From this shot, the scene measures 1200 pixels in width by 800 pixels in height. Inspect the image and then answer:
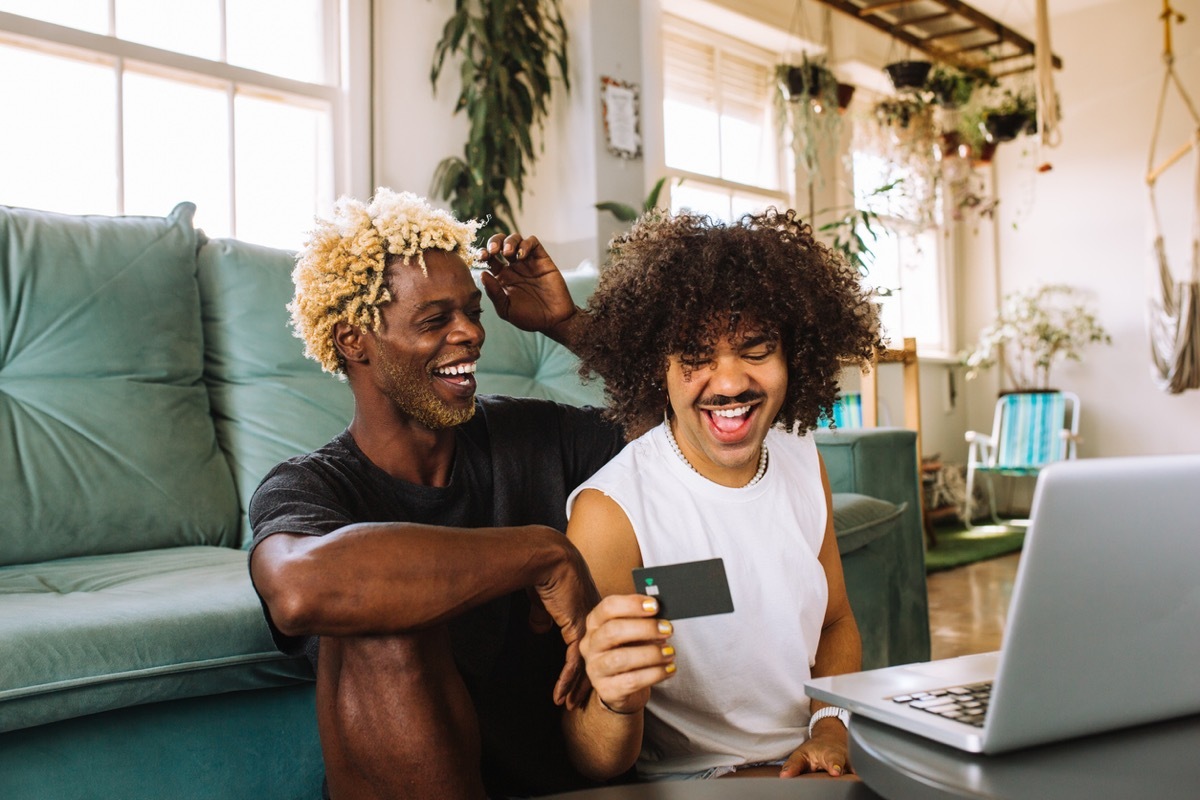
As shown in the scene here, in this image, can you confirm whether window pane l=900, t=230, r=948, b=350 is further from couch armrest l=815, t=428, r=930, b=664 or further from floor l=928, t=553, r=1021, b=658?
couch armrest l=815, t=428, r=930, b=664

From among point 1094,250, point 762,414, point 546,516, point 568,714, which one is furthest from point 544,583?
point 1094,250

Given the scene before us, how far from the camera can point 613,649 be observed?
0.89 meters

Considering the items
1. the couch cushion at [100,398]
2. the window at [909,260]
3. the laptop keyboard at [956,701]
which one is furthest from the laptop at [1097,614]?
the window at [909,260]

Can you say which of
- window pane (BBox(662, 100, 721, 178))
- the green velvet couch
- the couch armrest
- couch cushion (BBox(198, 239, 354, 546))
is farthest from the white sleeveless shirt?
Answer: window pane (BBox(662, 100, 721, 178))

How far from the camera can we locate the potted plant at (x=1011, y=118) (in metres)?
5.46

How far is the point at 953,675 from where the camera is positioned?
0.85 meters

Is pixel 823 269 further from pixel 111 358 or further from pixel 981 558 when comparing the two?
pixel 981 558

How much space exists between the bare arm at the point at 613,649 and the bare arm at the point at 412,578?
74mm

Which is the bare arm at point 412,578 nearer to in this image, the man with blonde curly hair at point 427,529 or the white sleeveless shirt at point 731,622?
the man with blonde curly hair at point 427,529

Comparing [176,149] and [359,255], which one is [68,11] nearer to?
[176,149]

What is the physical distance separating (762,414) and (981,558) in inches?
160

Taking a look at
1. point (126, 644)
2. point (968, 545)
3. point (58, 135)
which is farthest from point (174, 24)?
point (968, 545)

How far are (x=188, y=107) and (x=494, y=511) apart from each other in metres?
2.14

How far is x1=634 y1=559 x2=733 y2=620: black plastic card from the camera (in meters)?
0.76
